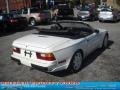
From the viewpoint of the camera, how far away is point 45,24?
63.4ft

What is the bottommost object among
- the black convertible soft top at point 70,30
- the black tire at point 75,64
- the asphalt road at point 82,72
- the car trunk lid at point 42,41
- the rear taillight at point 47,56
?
the asphalt road at point 82,72

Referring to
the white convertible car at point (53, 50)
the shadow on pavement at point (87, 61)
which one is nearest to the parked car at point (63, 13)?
the shadow on pavement at point (87, 61)

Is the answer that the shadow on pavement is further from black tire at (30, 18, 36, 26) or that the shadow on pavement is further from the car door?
black tire at (30, 18, 36, 26)

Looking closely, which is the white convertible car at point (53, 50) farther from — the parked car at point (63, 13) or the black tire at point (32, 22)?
the parked car at point (63, 13)

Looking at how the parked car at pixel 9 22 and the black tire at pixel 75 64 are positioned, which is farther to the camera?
the parked car at pixel 9 22

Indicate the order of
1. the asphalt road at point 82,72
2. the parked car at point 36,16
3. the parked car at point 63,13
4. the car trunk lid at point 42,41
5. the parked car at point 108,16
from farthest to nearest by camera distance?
the parked car at point 63,13 < the parked car at point 108,16 < the parked car at point 36,16 < the asphalt road at point 82,72 < the car trunk lid at point 42,41

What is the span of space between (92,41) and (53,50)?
2152mm

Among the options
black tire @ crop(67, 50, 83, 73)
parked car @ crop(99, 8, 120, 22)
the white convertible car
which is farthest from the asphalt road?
parked car @ crop(99, 8, 120, 22)

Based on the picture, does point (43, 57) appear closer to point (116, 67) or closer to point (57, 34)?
point (57, 34)

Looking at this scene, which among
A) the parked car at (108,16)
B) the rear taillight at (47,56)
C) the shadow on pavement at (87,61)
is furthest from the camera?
the parked car at (108,16)

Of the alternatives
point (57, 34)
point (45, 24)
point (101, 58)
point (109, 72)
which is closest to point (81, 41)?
point (57, 34)

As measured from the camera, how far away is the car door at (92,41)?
6797 millimetres

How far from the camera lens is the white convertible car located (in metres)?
5.39

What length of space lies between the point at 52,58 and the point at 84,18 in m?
17.0
